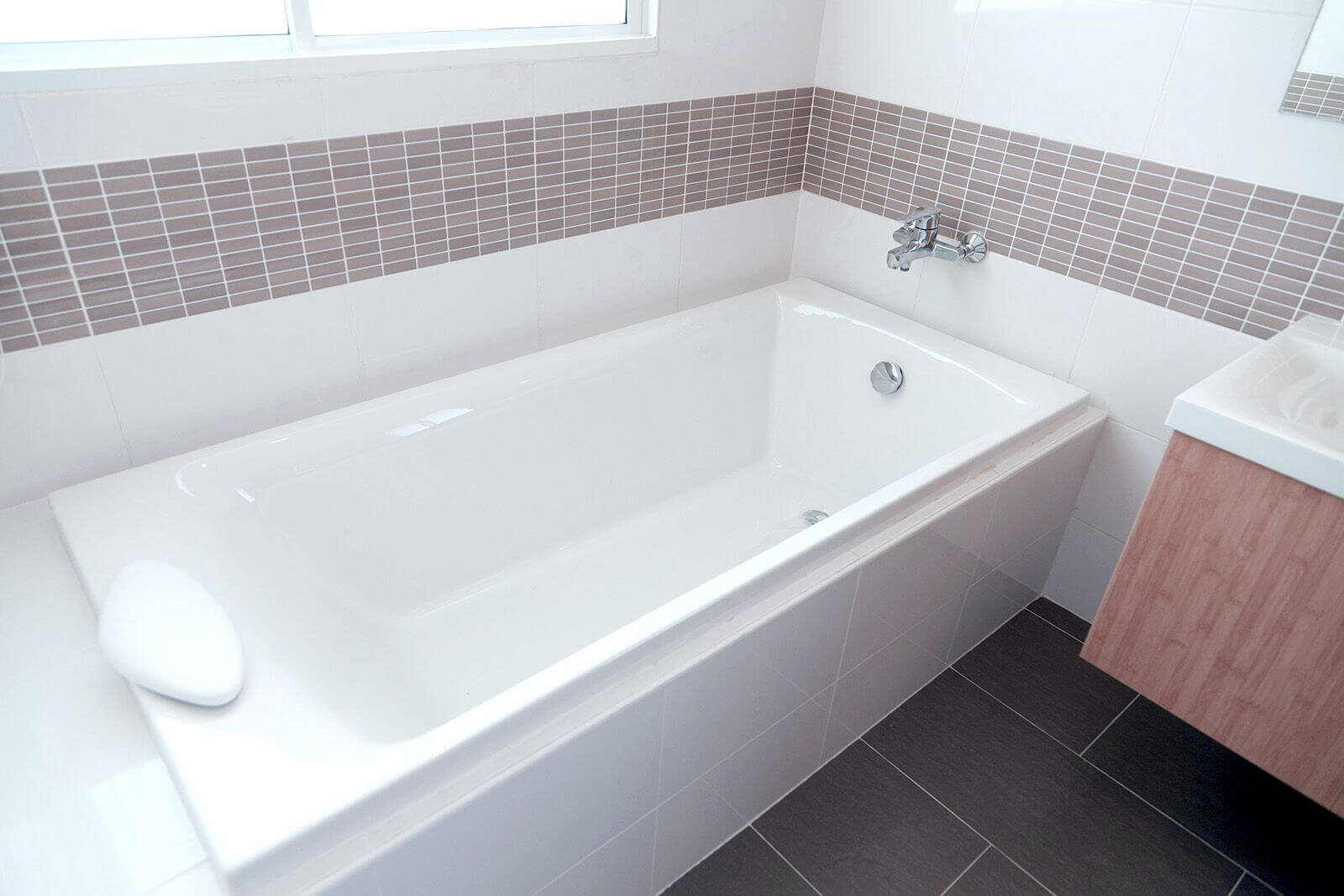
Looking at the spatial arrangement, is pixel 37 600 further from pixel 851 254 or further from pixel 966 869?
pixel 851 254

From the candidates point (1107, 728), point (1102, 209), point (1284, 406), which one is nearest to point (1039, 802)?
point (1107, 728)

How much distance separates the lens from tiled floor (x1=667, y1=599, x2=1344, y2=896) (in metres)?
1.65

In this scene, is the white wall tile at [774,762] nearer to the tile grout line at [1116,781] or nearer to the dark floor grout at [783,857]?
the dark floor grout at [783,857]

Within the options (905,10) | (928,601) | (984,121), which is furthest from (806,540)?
(905,10)

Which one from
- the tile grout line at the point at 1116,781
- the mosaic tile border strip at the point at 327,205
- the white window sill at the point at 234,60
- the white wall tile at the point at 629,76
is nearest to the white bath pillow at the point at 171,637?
the mosaic tile border strip at the point at 327,205

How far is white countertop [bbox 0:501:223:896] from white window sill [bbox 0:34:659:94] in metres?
0.72

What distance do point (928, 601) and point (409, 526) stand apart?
3.43 ft

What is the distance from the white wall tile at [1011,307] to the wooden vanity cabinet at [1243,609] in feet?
2.25

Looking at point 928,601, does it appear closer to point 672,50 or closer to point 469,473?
point 469,473

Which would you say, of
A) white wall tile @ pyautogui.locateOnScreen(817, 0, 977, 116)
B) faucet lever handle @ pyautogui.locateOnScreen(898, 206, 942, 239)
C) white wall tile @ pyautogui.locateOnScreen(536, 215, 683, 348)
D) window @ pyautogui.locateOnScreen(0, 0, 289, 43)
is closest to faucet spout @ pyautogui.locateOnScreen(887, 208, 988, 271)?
faucet lever handle @ pyautogui.locateOnScreen(898, 206, 942, 239)

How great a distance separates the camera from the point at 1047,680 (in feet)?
6.84

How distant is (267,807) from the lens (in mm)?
1033

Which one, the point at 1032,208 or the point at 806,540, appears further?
the point at 1032,208

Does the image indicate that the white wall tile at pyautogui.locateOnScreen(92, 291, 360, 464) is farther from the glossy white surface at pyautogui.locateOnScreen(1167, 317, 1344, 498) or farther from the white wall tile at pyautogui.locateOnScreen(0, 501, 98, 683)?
the glossy white surface at pyautogui.locateOnScreen(1167, 317, 1344, 498)
